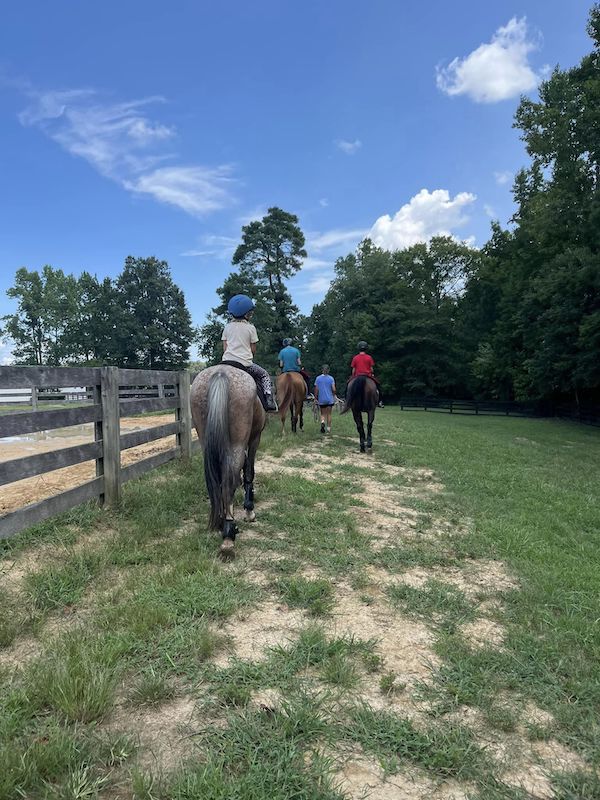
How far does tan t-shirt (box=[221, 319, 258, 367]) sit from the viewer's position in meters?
4.81

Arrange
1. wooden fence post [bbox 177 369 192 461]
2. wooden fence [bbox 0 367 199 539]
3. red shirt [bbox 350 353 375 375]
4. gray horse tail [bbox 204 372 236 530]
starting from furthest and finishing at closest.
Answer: red shirt [bbox 350 353 375 375] → wooden fence post [bbox 177 369 192 461] → gray horse tail [bbox 204 372 236 530] → wooden fence [bbox 0 367 199 539]

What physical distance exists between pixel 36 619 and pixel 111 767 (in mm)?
1362

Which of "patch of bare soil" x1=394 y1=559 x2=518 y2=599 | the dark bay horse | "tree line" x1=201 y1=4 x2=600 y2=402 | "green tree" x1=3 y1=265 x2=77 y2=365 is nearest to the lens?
"patch of bare soil" x1=394 y1=559 x2=518 y2=599

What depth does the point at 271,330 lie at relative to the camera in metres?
42.3

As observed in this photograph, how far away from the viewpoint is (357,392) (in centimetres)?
1010

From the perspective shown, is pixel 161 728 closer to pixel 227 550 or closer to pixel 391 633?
pixel 391 633

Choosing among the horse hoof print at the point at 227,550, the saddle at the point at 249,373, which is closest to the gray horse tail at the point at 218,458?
the horse hoof print at the point at 227,550

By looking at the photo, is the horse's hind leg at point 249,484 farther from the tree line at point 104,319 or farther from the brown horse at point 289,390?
the tree line at point 104,319

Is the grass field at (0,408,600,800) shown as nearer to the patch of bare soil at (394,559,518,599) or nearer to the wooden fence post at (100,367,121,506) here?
the patch of bare soil at (394,559,518,599)

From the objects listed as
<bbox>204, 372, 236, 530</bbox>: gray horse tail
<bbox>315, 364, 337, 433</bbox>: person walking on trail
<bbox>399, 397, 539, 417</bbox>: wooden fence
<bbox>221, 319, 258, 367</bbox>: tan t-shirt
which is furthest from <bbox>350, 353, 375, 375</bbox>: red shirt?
<bbox>399, 397, 539, 417</bbox>: wooden fence

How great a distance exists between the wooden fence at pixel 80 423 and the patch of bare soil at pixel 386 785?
3.10 m

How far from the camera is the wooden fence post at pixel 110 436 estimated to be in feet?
16.3

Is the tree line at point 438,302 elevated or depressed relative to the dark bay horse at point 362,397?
elevated

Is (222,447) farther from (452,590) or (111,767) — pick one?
(111,767)
